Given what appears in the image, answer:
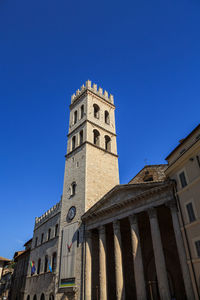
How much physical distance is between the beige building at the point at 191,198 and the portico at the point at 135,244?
1.62ft

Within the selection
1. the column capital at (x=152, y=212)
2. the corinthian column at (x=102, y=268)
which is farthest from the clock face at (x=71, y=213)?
the column capital at (x=152, y=212)

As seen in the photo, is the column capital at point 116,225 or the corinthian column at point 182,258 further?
the column capital at point 116,225

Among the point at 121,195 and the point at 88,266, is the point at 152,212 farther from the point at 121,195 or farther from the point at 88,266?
the point at 88,266

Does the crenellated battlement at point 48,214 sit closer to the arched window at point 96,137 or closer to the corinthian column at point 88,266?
the arched window at point 96,137

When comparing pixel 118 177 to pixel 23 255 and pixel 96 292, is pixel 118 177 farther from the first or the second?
pixel 23 255

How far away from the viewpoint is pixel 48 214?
31.7 meters

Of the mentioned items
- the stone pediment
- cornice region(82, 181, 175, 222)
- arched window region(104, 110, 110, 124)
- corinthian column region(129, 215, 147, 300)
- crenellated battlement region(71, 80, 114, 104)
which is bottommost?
corinthian column region(129, 215, 147, 300)

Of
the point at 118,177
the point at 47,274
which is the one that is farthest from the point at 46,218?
the point at 118,177

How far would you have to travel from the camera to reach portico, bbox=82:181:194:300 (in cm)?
1510

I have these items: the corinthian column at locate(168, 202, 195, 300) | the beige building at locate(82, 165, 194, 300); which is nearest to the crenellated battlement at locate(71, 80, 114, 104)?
the beige building at locate(82, 165, 194, 300)

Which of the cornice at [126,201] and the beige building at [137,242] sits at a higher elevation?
the cornice at [126,201]

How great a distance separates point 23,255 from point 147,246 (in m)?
26.1

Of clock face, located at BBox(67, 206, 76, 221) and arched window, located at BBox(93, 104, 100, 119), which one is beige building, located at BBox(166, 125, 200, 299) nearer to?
clock face, located at BBox(67, 206, 76, 221)

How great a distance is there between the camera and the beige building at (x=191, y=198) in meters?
12.9
